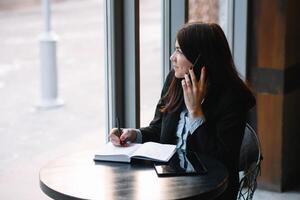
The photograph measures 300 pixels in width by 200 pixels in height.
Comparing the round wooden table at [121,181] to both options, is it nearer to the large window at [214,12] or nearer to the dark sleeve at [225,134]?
the dark sleeve at [225,134]

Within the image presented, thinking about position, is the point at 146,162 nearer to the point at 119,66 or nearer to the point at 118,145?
the point at 118,145

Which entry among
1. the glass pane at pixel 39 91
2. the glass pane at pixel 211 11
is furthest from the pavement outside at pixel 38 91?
the glass pane at pixel 211 11

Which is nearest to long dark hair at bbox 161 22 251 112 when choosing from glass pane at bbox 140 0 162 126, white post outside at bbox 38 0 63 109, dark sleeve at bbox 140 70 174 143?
dark sleeve at bbox 140 70 174 143

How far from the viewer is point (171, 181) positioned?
7.02 feet

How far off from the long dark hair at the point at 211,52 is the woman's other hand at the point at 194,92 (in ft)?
0.15

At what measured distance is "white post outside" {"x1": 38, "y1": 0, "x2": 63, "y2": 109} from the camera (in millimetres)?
2797

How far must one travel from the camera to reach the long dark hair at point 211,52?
99.2 inches

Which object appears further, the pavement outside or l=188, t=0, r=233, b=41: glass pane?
l=188, t=0, r=233, b=41: glass pane

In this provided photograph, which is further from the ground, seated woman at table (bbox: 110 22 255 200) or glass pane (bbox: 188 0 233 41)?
glass pane (bbox: 188 0 233 41)

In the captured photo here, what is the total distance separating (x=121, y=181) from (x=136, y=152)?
10.0 inches

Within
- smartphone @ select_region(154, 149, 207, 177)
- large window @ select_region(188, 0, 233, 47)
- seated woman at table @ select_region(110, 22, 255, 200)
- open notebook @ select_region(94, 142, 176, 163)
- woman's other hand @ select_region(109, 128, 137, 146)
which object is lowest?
smartphone @ select_region(154, 149, 207, 177)

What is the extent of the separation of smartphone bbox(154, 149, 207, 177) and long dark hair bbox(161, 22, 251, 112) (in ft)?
1.05

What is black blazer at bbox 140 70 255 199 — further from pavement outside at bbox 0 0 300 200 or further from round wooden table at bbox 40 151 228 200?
pavement outside at bbox 0 0 300 200

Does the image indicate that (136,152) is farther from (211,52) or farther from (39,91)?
(39,91)
